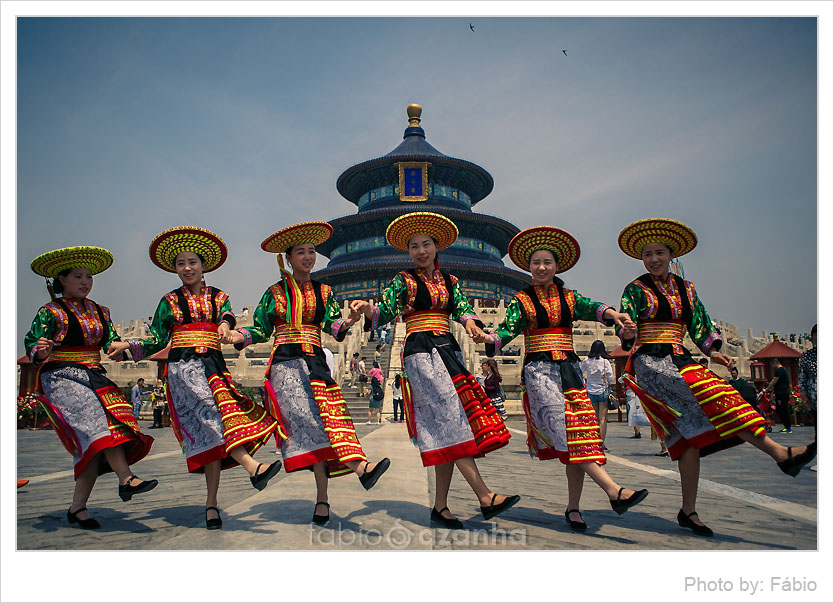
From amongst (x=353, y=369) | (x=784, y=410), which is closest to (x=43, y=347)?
(x=784, y=410)

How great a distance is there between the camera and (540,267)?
163 inches

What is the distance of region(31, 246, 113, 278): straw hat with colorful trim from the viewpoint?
14.1ft

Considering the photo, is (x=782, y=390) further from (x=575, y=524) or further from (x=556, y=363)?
(x=575, y=524)

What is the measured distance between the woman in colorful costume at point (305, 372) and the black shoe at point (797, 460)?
89.5 inches

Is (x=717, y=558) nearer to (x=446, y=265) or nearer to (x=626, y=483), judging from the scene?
(x=626, y=483)

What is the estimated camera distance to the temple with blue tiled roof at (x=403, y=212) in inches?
1298

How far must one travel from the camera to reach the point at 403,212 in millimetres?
31828

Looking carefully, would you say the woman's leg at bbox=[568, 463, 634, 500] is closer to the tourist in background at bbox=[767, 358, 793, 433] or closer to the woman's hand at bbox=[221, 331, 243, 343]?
the woman's hand at bbox=[221, 331, 243, 343]

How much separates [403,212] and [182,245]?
27.8m

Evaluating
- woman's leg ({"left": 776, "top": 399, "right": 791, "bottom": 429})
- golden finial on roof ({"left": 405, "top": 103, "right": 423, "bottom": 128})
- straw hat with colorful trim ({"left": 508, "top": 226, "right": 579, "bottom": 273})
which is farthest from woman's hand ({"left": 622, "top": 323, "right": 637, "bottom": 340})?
golden finial on roof ({"left": 405, "top": 103, "right": 423, "bottom": 128})

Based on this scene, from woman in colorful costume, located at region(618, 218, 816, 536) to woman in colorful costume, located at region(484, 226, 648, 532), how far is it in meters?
0.29

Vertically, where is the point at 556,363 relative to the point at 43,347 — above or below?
below

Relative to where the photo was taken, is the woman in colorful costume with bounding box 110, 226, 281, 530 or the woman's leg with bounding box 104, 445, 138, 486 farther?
the woman's leg with bounding box 104, 445, 138, 486
